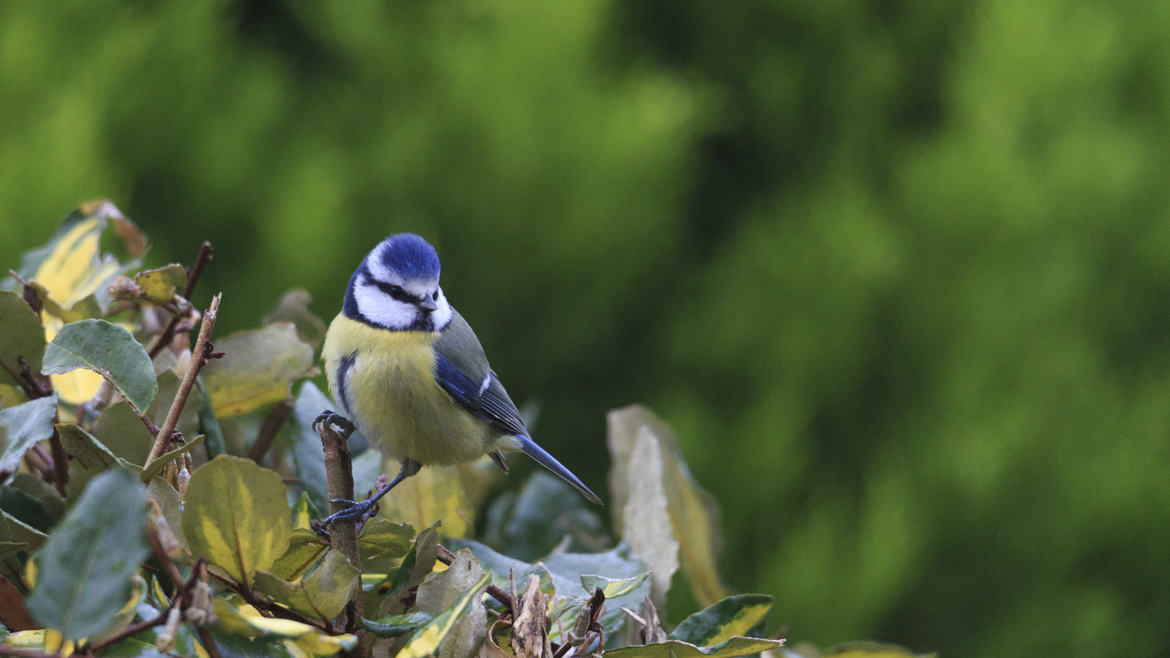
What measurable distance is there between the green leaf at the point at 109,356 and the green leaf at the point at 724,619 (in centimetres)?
31

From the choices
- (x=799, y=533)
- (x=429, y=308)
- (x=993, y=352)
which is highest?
(x=993, y=352)

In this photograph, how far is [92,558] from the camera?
0.36 metres

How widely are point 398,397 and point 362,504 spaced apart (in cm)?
30

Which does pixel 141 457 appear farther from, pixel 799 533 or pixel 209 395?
pixel 799 533

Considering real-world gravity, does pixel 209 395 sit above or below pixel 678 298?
below

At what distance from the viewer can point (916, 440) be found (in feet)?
5.78

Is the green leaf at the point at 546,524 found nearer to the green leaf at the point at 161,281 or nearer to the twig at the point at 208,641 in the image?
the green leaf at the point at 161,281

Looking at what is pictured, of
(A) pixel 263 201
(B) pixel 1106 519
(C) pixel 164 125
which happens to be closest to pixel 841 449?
(B) pixel 1106 519

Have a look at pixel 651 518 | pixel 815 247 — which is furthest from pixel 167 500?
pixel 815 247

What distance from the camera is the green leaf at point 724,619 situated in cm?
58

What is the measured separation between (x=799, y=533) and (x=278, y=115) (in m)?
1.12

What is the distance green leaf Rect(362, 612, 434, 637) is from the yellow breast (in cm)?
38

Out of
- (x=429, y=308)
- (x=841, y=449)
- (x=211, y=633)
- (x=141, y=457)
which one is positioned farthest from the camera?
(x=841, y=449)

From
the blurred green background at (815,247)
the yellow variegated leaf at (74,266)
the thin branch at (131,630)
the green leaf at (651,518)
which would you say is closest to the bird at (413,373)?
the green leaf at (651,518)
